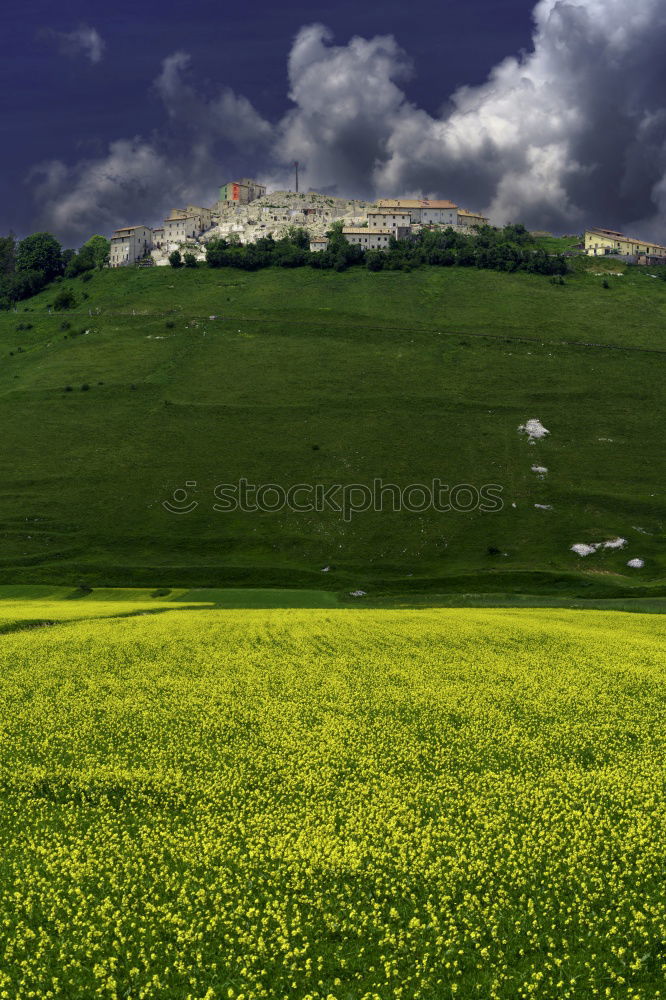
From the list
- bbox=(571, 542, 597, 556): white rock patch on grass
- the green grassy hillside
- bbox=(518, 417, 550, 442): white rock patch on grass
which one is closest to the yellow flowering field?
the green grassy hillside

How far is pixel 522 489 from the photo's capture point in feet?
428

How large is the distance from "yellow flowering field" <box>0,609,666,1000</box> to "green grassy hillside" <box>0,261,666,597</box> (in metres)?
62.7

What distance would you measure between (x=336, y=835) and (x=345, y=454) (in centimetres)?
12532

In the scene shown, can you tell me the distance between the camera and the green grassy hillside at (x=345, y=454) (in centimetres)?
10612

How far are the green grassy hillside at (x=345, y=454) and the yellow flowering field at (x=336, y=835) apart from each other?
62.7 meters

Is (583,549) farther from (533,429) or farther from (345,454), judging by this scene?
(345,454)

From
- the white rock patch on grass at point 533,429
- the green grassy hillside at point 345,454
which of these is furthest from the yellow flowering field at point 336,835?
the white rock patch on grass at point 533,429

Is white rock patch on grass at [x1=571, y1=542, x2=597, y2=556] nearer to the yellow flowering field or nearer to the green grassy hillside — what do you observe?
the green grassy hillside

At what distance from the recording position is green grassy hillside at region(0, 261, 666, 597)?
4178 inches

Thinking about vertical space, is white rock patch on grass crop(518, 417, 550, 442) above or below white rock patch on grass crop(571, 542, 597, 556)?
above

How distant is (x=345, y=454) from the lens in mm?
143625

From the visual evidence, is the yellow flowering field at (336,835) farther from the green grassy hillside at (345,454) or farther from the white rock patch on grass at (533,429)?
the white rock patch on grass at (533,429)

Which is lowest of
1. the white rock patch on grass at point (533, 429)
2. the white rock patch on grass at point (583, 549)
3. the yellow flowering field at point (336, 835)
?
the yellow flowering field at point (336, 835)

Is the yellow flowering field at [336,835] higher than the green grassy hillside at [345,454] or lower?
lower
